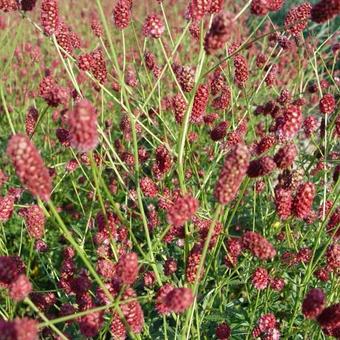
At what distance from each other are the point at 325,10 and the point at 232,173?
42 centimetres

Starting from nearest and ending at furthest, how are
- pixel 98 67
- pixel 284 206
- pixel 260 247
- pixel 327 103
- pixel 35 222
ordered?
pixel 260 247 → pixel 284 206 → pixel 35 222 → pixel 98 67 → pixel 327 103

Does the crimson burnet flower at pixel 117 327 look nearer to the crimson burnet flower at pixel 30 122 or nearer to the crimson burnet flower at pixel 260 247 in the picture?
the crimson burnet flower at pixel 260 247

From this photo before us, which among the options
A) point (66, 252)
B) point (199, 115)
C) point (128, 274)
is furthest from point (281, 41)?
point (128, 274)

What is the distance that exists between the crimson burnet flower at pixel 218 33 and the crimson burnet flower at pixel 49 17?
0.40 metres

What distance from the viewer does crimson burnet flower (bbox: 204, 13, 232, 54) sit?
965 mm

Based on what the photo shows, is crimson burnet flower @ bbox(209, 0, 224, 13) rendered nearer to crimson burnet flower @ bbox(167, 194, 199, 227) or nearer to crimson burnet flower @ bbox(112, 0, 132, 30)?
crimson burnet flower @ bbox(112, 0, 132, 30)

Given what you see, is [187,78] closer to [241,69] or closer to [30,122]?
[241,69]

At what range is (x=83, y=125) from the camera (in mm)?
847

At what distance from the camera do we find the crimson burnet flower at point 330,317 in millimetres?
1012

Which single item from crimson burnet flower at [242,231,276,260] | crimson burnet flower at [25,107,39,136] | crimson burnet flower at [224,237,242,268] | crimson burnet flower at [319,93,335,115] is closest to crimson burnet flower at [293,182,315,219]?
crimson burnet flower at [242,231,276,260]

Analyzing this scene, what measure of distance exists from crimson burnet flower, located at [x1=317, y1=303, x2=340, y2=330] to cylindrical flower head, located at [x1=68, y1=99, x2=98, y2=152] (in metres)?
0.58

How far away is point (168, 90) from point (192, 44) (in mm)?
973

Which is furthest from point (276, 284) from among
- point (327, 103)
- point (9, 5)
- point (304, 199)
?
point (9, 5)

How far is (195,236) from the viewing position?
1559 millimetres
